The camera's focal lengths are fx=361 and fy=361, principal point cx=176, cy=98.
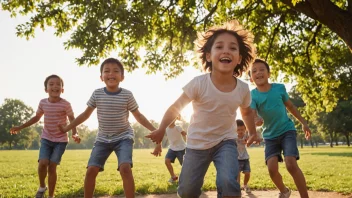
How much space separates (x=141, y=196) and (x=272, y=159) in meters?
2.85

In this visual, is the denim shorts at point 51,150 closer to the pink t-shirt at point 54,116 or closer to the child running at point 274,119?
the pink t-shirt at point 54,116

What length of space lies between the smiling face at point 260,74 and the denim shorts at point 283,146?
914mm

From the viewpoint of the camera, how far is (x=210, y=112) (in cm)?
409

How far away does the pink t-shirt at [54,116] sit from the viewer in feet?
21.7

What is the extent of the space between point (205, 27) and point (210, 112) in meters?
8.60

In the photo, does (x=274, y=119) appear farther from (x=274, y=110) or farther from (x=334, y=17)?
(x=334, y=17)


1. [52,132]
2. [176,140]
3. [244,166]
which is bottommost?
[244,166]

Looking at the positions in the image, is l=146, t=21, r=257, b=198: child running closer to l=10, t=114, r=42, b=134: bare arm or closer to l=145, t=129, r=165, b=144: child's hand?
l=145, t=129, r=165, b=144: child's hand

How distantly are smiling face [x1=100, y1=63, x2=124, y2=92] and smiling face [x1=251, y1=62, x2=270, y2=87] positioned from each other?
2185 mm

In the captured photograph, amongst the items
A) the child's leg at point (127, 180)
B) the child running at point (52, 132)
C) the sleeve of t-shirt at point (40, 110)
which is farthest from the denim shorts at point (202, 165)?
the sleeve of t-shirt at point (40, 110)

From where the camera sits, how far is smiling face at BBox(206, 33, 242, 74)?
403 centimetres

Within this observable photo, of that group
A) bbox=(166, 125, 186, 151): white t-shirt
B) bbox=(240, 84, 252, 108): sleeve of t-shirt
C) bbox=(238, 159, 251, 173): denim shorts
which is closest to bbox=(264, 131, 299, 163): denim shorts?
bbox=(240, 84, 252, 108): sleeve of t-shirt

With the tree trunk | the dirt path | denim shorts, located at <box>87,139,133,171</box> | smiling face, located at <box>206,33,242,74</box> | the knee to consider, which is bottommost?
the dirt path

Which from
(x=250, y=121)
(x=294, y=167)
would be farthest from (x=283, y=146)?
(x=250, y=121)
